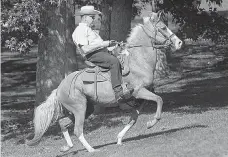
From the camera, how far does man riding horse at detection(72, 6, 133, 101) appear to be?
38.3 feet

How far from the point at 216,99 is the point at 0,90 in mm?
16797

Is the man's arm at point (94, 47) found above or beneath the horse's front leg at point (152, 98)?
above

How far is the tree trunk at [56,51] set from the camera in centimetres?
2128

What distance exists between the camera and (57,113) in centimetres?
1260

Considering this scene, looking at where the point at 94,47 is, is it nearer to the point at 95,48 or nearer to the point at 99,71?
the point at 95,48

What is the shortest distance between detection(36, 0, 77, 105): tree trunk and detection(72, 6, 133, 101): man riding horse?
9133mm

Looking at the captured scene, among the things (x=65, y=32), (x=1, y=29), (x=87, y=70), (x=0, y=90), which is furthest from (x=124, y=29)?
(x=0, y=90)

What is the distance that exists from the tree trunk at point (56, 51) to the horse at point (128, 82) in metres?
8.70

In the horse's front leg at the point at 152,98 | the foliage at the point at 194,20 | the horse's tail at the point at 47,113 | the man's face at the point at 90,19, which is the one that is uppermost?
the man's face at the point at 90,19

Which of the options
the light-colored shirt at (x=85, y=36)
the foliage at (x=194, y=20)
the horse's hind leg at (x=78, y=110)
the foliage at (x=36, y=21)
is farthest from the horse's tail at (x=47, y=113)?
the foliage at (x=194, y=20)

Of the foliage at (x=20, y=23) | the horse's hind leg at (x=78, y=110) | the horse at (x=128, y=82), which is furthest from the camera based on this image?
the foliage at (x=20, y=23)

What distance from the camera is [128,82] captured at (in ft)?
39.6

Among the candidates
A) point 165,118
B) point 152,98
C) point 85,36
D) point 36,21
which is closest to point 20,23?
point 36,21

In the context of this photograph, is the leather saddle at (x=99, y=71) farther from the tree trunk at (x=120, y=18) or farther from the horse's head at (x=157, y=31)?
the tree trunk at (x=120, y=18)
